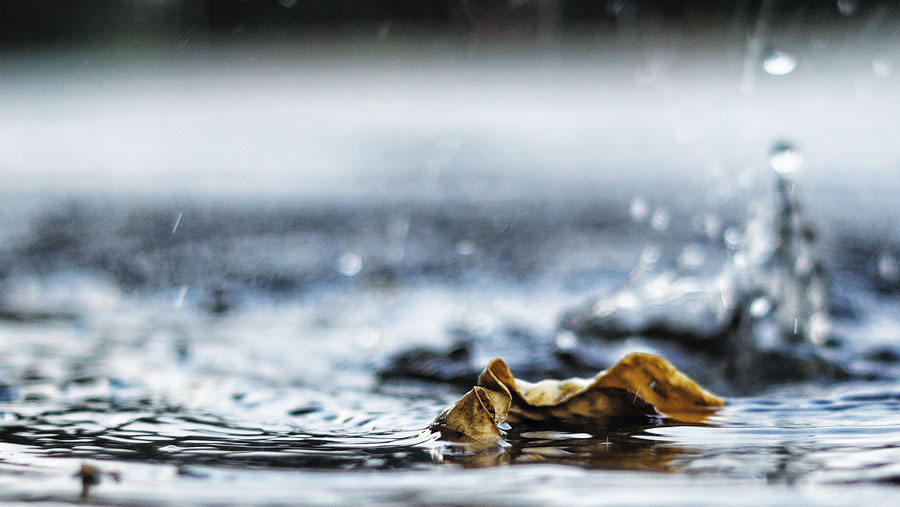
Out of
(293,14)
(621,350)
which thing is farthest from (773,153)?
(293,14)

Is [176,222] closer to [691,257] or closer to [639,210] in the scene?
[639,210]

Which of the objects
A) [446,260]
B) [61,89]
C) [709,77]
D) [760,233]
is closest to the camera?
[760,233]

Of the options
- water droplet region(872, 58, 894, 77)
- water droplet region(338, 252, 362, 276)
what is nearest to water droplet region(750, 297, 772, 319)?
water droplet region(338, 252, 362, 276)

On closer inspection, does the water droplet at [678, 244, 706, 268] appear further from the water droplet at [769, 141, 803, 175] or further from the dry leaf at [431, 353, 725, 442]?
the dry leaf at [431, 353, 725, 442]

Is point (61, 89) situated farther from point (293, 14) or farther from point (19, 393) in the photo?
point (19, 393)

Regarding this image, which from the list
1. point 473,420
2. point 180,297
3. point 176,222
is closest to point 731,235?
point 180,297

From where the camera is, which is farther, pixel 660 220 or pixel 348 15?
pixel 348 15
